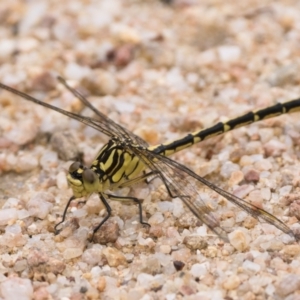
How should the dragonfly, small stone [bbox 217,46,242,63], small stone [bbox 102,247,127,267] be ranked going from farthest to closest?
1. small stone [bbox 217,46,242,63]
2. the dragonfly
3. small stone [bbox 102,247,127,267]

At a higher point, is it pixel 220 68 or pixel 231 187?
pixel 220 68

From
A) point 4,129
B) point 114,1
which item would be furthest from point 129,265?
point 114,1

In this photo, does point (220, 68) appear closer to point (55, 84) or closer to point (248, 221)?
point (55, 84)

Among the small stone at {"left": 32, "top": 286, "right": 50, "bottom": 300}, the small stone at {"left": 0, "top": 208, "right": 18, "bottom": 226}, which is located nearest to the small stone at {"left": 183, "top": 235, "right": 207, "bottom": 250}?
the small stone at {"left": 32, "top": 286, "right": 50, "bottom": 300}

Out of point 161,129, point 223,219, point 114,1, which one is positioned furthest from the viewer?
point 114,1

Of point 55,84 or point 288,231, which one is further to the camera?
point 55,84

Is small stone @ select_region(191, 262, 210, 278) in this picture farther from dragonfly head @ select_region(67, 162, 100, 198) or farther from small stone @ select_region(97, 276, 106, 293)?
dragonfly head @ select_region(67, 162, 100, 198)
